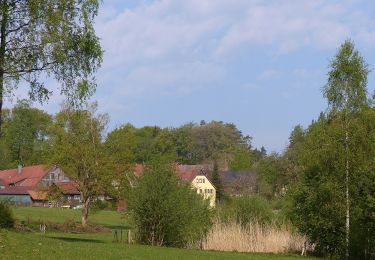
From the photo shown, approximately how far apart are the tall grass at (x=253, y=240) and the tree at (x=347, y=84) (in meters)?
7.10

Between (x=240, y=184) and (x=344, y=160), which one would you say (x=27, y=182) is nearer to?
(x=240, y=184)

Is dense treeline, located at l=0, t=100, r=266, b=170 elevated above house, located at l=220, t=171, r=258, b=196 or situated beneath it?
elevated above

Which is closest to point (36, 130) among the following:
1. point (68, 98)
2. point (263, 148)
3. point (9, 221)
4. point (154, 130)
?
point (154, 130)

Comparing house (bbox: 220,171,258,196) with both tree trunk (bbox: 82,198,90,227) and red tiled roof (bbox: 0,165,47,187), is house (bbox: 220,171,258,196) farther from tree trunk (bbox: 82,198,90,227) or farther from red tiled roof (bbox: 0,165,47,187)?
red tiled roof (bbox: 0,165,47,187)

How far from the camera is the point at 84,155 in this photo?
4562 cm

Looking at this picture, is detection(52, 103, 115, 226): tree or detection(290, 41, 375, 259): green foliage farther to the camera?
detection(52, 103, 115, 226): tree

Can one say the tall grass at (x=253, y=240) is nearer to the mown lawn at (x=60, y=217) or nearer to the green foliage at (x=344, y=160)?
the green foliage at (x=344, y=160)

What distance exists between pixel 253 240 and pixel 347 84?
9.06 m

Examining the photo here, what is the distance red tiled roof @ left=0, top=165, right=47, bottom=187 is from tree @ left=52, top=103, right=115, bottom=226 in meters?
55.9

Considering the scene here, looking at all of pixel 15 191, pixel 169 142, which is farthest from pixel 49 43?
pixel 169 142

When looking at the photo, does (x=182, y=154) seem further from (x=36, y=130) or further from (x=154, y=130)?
(x=36, y=130)

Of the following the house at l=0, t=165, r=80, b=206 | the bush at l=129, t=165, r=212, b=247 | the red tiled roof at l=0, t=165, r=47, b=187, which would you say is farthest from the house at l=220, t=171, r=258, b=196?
the bush at l=129, t=165, r=212, b=247

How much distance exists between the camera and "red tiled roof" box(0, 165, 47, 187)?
101812 mm

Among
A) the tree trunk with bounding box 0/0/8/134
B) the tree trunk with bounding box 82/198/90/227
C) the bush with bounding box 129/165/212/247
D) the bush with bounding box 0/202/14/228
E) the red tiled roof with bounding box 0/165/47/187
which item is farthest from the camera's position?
the red tiled roof with bounding box 0/165/47/187
